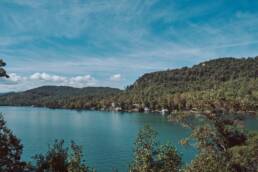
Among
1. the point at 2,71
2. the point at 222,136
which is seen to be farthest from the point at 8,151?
the point at 222,136

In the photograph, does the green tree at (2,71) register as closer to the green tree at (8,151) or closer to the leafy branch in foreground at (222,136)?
the green tree at (8,151)

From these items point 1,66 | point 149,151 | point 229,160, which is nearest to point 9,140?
point 1,66

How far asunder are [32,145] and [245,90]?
123176 millimetres

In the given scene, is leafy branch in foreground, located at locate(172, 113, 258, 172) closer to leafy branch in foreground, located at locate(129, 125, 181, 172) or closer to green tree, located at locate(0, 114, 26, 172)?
leafy branch in foreground, located at locate(129, 125, 181, 172)

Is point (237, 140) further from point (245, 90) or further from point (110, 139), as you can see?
point (245, 90)

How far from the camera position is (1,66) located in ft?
50.3

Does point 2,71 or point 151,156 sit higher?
point 2,71

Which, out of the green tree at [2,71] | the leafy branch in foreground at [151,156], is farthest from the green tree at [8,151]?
the leafy branch in foreground at [151,156]

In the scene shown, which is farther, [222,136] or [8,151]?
[222,136]

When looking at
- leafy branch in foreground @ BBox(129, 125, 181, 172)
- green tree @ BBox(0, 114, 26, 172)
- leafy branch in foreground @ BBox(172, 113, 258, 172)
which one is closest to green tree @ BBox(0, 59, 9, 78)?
green tree @ BBox(0, 114, 26, 172)

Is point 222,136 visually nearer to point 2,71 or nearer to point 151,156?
point 151,156

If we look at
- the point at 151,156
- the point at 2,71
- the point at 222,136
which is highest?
the point at 2,71

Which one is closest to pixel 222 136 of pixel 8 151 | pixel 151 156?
pixel 151 156

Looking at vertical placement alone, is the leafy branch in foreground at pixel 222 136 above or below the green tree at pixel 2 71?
below
